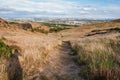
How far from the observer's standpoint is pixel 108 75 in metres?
9.22

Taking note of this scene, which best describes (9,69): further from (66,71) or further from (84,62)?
(84,62)

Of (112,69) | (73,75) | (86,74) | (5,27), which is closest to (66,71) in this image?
(73,75)

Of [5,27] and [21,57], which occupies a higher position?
[21,57]

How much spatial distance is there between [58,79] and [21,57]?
290 centimetres

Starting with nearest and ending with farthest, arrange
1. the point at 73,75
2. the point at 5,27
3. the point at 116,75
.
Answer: the point at 116,75 < the point at 73,75 < the point at 5,27

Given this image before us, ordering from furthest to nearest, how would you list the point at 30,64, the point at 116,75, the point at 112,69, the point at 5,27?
the point at 5,27, the point at 30,64, the point at 112,69, the point at 116,75

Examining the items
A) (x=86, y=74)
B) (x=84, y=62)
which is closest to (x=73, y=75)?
(x=86, y=74)

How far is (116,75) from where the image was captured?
9.06m

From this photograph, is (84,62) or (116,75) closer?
(116,75)

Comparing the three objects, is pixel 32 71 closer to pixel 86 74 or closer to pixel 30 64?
pixel 30 64

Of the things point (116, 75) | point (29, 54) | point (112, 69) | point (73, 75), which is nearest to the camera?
point (116, 75)

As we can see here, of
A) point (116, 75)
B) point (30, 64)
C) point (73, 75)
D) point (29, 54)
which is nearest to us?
point (116, 75)

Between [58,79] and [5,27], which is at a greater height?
[58,79]

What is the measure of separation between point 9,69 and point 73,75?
2301 millimetres
